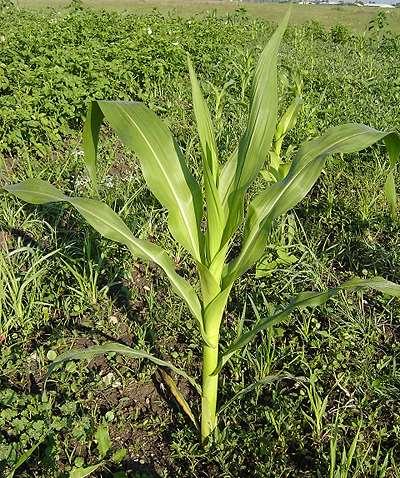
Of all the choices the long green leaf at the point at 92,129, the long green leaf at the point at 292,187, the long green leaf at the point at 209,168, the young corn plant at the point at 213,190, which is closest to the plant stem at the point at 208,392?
the young corn plant at the point at 213,190

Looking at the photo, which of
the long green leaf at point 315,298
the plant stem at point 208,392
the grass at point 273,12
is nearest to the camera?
the long green leaf at point 315,298

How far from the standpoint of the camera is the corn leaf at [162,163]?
4.97 feet

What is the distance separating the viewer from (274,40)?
155 centimetres

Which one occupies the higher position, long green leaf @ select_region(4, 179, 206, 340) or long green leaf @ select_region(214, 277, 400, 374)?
long green leaf @ select_region(4, 179, 206, 340)

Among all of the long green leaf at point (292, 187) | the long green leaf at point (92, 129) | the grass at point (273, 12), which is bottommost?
the long green leaf at point (292, 187)

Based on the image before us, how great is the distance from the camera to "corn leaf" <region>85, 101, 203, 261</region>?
1.51 metres

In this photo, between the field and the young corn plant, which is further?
the field

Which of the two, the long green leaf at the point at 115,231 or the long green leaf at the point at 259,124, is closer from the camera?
the long green leaf at the point at 259,124

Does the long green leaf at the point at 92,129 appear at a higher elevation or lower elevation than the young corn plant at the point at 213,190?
higher

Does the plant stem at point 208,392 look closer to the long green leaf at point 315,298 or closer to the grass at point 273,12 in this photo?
the long green leaf at point 315,298

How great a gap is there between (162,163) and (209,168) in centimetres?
16

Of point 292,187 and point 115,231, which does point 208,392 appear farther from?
point 292,187

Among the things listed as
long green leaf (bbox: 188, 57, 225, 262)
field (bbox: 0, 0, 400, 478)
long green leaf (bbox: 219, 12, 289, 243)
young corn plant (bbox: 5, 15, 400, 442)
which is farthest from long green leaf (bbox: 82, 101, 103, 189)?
field (bbox: 0, 0, 400, 478)

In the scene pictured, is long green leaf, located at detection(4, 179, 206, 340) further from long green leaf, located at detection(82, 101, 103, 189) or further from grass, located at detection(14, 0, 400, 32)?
grass, located at detection(14, 0, 400, 32)
